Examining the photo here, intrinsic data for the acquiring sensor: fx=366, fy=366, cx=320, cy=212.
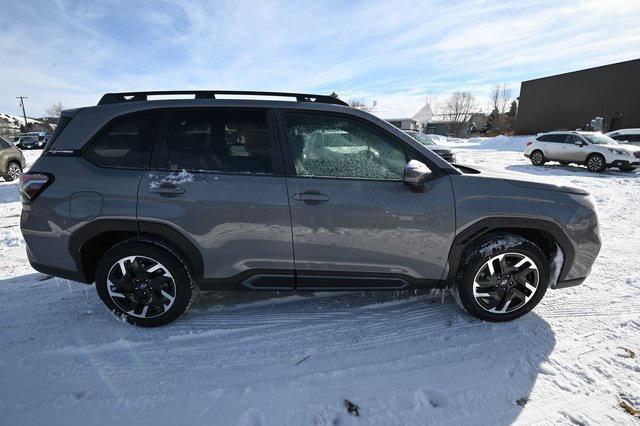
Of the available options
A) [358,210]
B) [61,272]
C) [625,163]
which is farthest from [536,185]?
[625,163]

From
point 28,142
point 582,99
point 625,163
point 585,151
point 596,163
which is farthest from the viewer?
point 582,99

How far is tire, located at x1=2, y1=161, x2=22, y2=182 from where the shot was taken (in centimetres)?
1085

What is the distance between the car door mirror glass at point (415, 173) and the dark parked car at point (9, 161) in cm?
1261

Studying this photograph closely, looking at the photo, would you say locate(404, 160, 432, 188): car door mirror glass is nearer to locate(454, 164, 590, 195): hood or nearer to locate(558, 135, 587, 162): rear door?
locate(454, 164, 590, 195): hood

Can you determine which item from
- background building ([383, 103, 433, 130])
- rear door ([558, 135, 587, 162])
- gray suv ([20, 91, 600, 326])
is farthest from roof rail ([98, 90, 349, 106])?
background building ([383, 103, 433, 130])

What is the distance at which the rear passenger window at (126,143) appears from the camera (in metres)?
2.89

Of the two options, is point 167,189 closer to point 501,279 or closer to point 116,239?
point 116,239

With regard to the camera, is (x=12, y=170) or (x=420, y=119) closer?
(x=12, y=170)

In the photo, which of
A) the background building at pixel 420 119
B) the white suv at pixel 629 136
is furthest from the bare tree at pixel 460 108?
the white suv at pixel 629 136

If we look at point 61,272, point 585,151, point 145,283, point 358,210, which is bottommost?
point 585,151

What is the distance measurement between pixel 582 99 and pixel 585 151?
2818 centimetres

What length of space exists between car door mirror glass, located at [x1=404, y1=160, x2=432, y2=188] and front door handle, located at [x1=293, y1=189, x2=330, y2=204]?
616 mm

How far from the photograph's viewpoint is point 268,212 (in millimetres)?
2799

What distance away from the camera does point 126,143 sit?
2.91m
